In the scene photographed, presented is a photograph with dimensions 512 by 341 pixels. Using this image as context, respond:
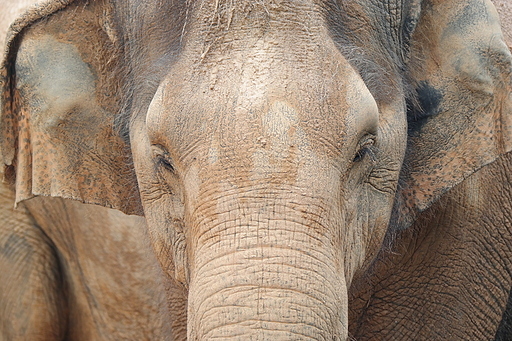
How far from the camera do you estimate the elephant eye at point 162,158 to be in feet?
10.2

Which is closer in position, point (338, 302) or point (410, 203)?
point (338, 302)

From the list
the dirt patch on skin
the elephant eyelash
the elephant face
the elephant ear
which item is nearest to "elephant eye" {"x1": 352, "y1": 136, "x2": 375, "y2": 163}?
the elephant face

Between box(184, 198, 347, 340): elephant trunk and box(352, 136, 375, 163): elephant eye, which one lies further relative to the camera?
box(352, 136, 375, 163): elephant eye

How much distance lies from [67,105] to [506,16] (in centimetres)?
180

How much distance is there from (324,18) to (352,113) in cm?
30

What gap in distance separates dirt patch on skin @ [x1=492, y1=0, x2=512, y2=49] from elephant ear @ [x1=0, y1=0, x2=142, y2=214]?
5.13ft

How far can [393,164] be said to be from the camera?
129 inches

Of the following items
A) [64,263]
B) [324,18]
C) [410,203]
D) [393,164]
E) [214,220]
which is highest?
[324,18]

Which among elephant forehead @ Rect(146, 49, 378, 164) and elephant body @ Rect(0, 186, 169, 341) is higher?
elephant forehead @ Rect(146, 49, 378, 164)

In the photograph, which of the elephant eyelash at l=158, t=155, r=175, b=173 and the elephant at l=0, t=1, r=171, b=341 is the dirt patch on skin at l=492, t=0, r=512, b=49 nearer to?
the elephant eyelash at l=158, t=155, r=175, b=173

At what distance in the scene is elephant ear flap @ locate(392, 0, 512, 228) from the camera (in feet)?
11.3

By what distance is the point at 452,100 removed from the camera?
3.49 metres

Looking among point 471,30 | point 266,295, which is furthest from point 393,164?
point 266,295

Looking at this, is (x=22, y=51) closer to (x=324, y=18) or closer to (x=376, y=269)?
(x=324, y=18)
